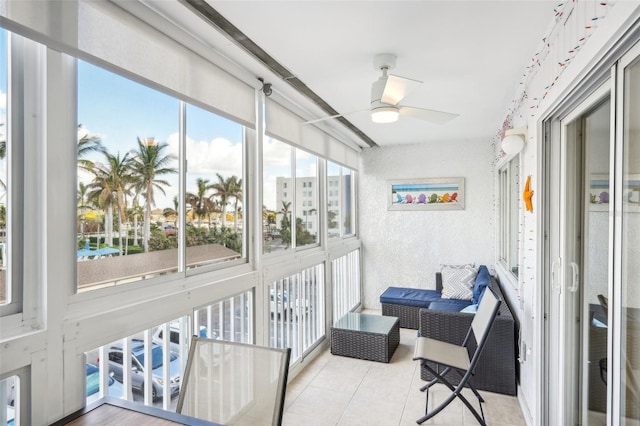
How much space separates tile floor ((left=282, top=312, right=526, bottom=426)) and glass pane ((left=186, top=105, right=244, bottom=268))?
132 cm

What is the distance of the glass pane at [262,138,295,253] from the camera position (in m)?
3.01

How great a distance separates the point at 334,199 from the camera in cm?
473

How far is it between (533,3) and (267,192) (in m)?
2.18

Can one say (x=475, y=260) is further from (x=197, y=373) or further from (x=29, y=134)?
(x=29, y=134)

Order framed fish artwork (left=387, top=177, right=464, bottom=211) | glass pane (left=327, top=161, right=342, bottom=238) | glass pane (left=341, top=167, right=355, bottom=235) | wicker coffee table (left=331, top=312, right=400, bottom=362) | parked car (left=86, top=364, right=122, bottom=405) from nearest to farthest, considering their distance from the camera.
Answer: parked car (left=86, top=364, right=122, bottom=405) < wicker coffee table (left=331, top=312, right=400, bottom=362) < glass pane (left=327, top=161, right=342, bottom=238) < framed fish artwork (left=387, top=177, right=464, bottom=211) < glass pane (left=341, top=167, right=355, bottom=235)

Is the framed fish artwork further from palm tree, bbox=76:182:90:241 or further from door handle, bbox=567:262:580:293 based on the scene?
palm tree, bbox=76:182:90:241

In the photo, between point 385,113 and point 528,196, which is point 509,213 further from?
point 385,113

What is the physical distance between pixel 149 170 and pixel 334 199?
9.98 ft

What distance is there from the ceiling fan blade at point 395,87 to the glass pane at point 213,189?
3.56ft

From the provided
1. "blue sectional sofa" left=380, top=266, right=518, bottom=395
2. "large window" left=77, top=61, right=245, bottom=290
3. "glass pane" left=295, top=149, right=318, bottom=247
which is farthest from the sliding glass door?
"glass pane" left=295, top=149, right=318, bottom=247

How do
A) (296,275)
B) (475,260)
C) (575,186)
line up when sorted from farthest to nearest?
(475,260) → (296,275) → (575,186)

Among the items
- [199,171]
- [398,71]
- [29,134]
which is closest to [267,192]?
[199,171]

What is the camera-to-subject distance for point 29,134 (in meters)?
1.31

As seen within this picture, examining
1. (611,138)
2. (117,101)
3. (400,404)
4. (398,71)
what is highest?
(398,71)
